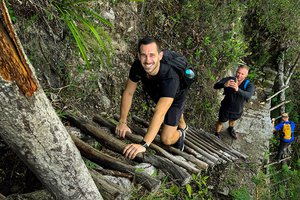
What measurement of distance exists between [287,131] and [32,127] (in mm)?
9595

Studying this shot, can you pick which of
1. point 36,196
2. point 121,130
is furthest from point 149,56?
point 36,196

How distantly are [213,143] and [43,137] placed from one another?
490cm

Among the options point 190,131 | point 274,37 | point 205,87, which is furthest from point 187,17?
point 274,37

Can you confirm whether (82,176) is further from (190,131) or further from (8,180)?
(190,131)

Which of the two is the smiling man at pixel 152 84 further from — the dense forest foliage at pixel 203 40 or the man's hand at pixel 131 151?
the dense forest foliage at pixel 203 40

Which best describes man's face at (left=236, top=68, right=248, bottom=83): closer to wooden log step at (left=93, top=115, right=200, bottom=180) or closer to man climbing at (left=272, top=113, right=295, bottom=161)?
wooden log step at (left=93, top=115, right=200, bottom=180)

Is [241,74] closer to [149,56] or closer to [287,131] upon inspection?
[149,56]

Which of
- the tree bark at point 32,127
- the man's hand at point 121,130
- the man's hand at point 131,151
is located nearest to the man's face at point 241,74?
the man's hand at point 121,130

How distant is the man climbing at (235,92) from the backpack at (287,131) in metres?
3.65

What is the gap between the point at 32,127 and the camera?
4.41ft

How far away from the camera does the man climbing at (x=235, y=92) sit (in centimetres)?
541

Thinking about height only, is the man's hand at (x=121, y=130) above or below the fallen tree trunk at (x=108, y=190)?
above

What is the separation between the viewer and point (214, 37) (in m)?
7.72

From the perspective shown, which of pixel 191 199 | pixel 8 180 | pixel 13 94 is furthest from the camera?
pixel 191 199
